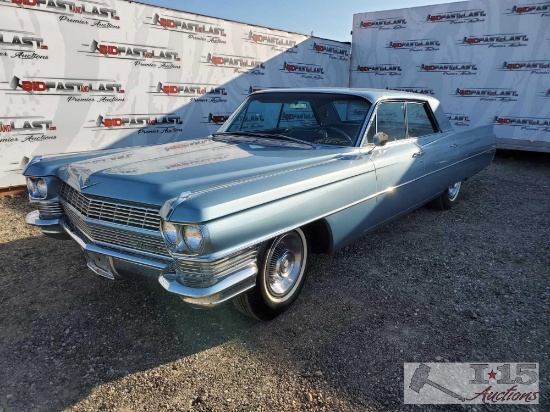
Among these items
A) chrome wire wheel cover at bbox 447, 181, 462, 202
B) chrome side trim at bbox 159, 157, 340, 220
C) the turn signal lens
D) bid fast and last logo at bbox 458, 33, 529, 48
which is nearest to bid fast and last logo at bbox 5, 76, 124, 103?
the turn signal lens

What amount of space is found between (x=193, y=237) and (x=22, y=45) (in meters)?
5.21

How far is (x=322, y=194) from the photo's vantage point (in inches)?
101

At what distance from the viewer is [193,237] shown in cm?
190

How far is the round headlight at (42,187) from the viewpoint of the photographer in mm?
2805

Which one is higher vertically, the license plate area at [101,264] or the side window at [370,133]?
the side window at [370,133]

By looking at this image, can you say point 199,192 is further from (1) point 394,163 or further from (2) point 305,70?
(2) point 305,70

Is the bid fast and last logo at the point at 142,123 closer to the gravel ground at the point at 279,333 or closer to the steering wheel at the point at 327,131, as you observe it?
the gravel ground at the point at 279,333

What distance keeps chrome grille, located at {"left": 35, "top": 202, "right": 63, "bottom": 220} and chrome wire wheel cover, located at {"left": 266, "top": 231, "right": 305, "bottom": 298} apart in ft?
5.59

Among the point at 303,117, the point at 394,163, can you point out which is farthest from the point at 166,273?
the point at 394,163

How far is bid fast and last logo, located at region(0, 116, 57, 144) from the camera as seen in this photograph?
17.3 ft

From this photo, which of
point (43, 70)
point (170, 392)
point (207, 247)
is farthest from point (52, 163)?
point (43, 70)

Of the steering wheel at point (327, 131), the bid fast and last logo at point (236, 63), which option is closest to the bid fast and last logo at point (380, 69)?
the bid fast and last logo at point (236, 63)

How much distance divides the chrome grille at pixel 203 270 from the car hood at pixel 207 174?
0.87 feet

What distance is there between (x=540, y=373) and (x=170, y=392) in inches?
82.8
